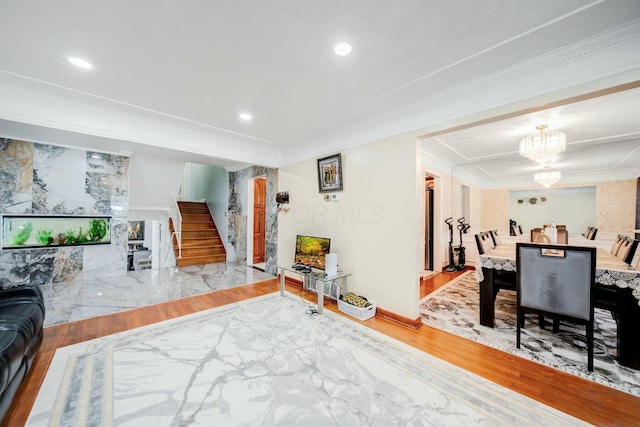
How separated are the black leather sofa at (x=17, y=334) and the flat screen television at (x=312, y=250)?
9.05ft

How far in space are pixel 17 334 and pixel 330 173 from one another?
11.1ft

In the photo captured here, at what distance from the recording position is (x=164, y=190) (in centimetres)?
589

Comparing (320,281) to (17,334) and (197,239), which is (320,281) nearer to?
(17,334)

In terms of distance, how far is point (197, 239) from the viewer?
20.5 feet

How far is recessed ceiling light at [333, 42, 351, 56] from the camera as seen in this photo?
1738 mm

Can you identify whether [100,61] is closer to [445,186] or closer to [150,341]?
[150,341]

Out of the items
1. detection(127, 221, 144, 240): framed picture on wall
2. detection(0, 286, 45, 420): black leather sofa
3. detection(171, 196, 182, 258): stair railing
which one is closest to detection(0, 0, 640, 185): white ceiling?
detection(0, 286, 45, 420): black leather sofa

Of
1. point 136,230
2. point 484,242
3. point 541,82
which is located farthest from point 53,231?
point 484,242

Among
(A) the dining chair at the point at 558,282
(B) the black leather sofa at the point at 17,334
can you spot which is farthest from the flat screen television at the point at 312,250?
(B) the black leather sofa at the point at 17,334

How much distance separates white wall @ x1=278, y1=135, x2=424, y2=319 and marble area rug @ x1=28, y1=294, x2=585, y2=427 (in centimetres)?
72

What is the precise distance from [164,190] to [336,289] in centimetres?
517

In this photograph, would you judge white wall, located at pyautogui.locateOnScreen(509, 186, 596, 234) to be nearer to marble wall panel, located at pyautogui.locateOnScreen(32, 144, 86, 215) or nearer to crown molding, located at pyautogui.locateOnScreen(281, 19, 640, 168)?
crown molding, located at pyautogui.locateOnScreen(281, 19, 640, 168)

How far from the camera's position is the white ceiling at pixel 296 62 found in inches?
57.5

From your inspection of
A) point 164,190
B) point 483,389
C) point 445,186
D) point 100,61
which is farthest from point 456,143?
point 164,190
